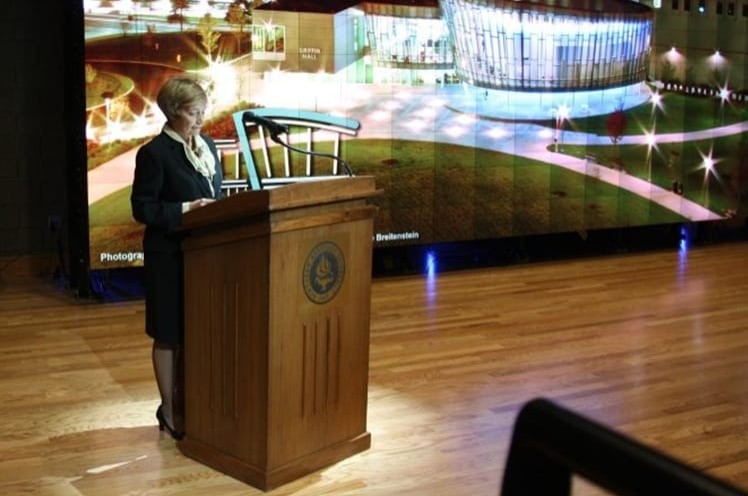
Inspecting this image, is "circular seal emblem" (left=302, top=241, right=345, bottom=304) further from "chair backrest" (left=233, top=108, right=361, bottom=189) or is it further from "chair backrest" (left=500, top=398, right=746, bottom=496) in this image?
"chair backrest" (left=233, top=108, right=361, bottom=189)

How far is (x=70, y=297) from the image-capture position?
620cm

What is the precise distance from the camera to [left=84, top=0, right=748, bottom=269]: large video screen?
237 inches

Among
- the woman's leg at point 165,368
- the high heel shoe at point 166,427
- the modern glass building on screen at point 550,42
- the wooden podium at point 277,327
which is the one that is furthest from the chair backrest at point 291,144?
the wooden podium at point 277,327

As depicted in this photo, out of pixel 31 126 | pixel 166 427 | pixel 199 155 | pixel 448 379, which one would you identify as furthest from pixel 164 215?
pixel 31 126

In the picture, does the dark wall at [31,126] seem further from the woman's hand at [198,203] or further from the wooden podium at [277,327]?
the wooden podium at [277,327]

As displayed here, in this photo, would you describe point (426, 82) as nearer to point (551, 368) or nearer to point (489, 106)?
point (489, 106)

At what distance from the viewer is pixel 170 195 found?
3412 millimetres

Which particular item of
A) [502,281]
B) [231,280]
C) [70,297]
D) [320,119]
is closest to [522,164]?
[502,281]

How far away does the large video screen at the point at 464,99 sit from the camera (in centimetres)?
603

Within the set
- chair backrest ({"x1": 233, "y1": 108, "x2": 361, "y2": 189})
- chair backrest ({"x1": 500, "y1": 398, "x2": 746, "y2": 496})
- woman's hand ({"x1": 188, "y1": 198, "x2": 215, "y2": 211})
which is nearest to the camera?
chair backrest ({"x1": 500, "y1": 398, "x2": 746, "y2": 496})

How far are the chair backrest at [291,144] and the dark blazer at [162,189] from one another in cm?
285

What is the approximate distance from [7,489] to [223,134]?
343cm

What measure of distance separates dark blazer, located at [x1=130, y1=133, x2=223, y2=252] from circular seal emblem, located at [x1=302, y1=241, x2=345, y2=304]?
488 millimetres

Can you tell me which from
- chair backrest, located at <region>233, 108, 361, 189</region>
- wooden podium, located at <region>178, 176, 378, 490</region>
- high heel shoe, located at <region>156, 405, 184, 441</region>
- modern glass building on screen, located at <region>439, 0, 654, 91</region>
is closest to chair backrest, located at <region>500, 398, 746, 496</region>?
wooden podium, located at <region>178, 176, 378, 490</region>
